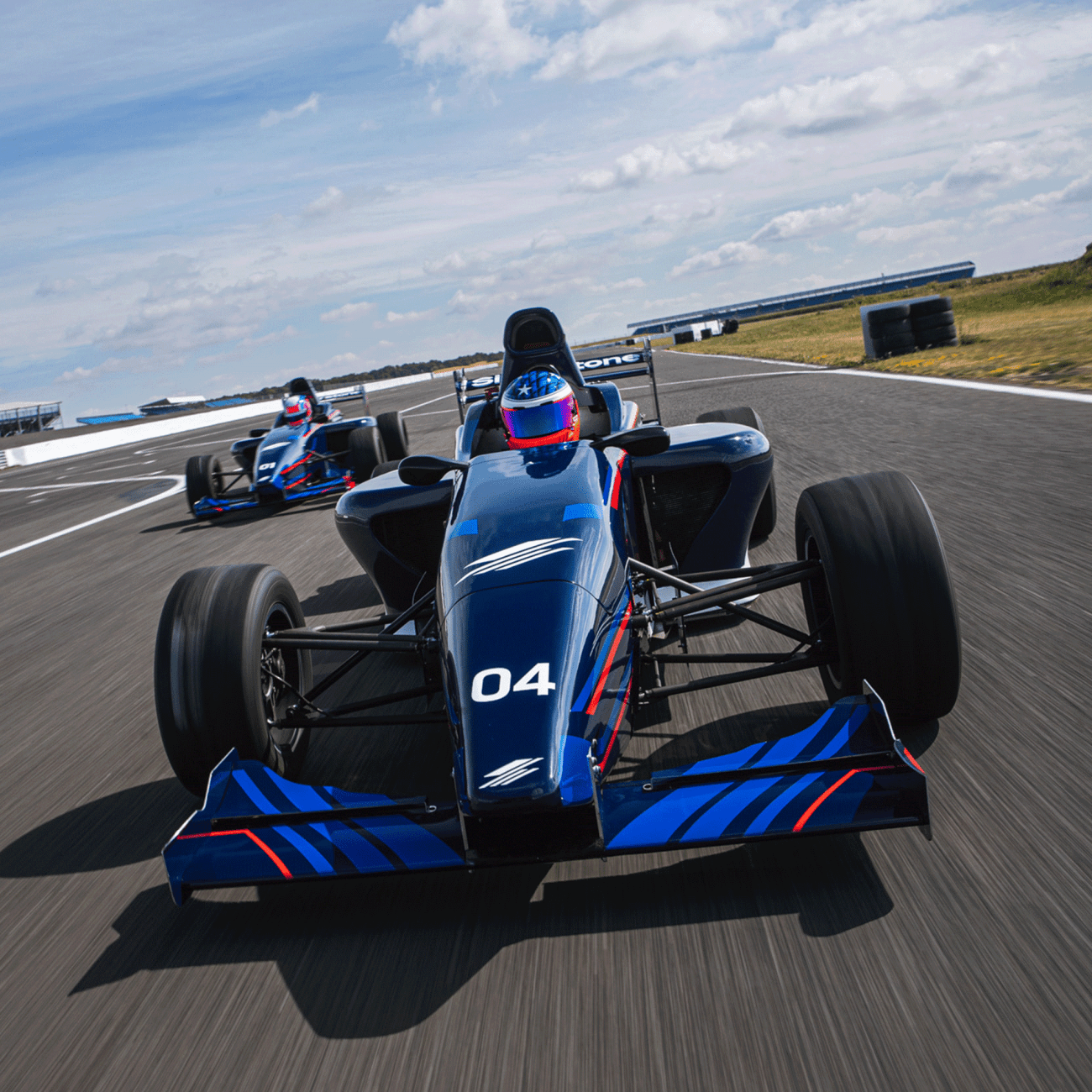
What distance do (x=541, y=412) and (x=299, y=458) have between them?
8.16 meters

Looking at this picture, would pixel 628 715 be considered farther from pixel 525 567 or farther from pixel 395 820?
pixel 395 820

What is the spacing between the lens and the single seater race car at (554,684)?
247 cm

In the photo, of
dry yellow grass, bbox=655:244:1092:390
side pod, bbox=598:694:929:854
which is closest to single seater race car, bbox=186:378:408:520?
dry yellow grass, bbox=655:244:1092:390

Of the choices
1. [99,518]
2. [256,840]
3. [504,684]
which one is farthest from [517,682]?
[99,518]

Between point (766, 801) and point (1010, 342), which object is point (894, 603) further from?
point (1010, 342)

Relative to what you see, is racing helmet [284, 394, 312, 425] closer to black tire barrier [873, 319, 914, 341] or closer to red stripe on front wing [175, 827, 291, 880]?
red stripe on front wing [175, 827, 291, 880]

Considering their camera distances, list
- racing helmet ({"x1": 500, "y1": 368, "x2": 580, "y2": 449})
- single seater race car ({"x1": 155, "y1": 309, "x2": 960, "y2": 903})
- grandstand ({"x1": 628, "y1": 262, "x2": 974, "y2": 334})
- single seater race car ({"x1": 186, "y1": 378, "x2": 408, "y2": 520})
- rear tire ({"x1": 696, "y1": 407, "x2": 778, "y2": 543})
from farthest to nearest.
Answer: grandstand ({"x1": 628, "y1": 262, "x2": 974, "y2": 334}), single seater race car ({"x1": 186, "y1": 378, "x2": 408, "y2": 520}), rear tire ({"x1": 696, "y1": 407, "x2": 778, "y2": 543}), racing helmet ({"x1": 500, "y1": 368, "x2": 580, "y2": 449}), single seater race car ({"x1": 155, "y1": 309, "x2": 960, "y2": 903})

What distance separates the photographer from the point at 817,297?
121562 millimetres

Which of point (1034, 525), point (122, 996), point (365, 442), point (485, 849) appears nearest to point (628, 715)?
point (485, 849)

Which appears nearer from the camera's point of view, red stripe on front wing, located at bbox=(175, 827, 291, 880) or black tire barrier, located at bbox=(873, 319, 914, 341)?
red stripe on front wing, located at bbox=(175, 827, 291, 880)

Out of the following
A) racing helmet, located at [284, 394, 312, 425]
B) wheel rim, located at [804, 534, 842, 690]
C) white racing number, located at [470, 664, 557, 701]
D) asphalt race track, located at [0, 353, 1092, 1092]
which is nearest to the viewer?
asphalt race track, located at [0, 353, 1092, 1092]

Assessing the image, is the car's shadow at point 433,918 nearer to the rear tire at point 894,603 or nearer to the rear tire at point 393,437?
the rear tire at point 894,603

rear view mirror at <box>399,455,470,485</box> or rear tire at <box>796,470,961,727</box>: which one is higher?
rear view mirror at <box>399,455,470,485</box>

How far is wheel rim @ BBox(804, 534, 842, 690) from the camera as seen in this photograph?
3439 millimetres
